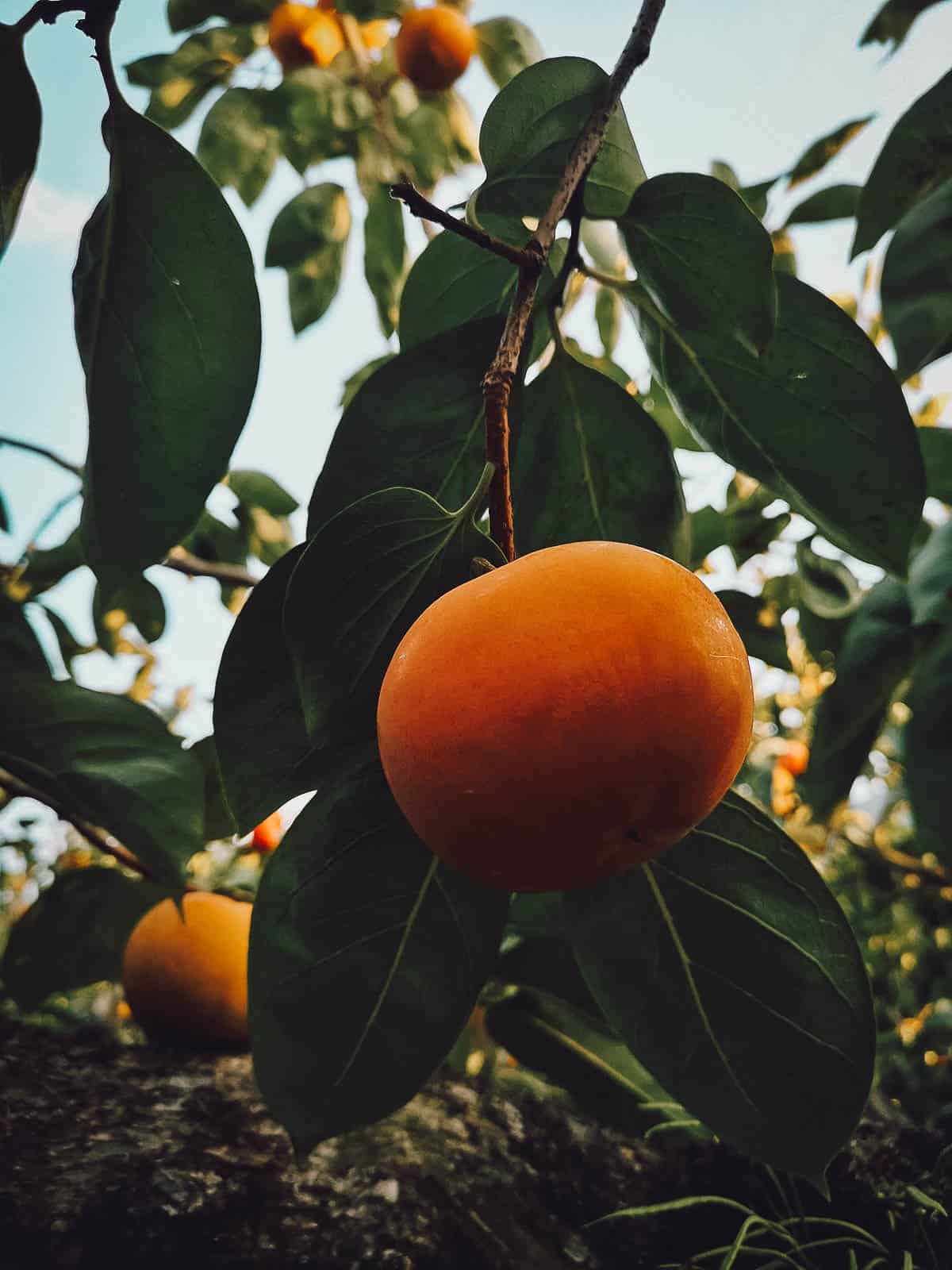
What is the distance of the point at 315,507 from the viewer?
0.71m

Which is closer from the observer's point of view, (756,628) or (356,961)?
(356,961)

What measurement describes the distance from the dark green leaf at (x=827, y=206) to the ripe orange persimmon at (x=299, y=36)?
1038mm

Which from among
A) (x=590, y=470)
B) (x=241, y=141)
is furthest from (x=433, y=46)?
(x=590, y=470)

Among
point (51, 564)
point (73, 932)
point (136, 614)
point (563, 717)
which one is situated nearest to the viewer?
point (563, 717)

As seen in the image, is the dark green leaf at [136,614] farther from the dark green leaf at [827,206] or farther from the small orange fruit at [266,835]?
the dark green leaf at [827,206]

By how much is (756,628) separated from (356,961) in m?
0.69

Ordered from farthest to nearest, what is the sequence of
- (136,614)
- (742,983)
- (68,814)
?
(136,614) < (68,814) < (742,983)

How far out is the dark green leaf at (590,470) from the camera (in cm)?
76

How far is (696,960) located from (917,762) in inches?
19.7

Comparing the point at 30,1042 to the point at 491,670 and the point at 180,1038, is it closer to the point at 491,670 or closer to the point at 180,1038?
the point at 180,1038

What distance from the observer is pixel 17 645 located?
0.90 m

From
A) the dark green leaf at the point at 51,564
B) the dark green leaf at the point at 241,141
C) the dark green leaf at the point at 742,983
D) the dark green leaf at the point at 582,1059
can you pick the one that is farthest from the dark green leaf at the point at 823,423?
the dark green leaf at the point at 241,141

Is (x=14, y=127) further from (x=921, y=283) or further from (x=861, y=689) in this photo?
(x=861, y=689)

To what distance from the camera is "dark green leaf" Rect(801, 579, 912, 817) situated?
3.71 ft
